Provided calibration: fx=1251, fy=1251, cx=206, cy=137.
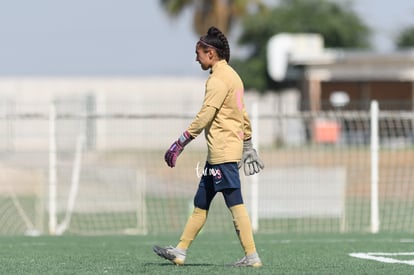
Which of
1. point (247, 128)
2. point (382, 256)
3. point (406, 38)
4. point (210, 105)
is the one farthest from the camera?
point (406, 38)

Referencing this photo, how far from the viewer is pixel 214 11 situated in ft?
174

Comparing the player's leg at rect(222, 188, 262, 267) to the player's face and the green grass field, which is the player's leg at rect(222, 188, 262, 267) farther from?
the player's face

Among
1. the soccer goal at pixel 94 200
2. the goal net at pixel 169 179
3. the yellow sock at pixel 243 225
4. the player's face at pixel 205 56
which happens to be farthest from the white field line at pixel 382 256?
the soccer goal at pixel 94 200

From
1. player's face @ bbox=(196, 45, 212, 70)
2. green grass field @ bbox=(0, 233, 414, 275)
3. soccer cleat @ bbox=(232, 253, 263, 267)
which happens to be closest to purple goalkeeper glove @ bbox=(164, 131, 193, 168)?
player's face @ bbox=(196, 45, 212, 70)

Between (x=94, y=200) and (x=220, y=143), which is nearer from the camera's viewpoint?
(x=220, y=143)

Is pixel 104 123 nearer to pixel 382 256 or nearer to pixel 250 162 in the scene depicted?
pixel 382 256

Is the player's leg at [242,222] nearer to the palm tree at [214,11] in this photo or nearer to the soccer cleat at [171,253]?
the soccer cleat at [171,253]

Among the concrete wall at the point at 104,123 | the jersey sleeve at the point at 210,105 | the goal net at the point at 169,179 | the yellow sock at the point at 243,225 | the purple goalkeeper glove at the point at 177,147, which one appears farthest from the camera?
the concrete wall at the point at 104,123

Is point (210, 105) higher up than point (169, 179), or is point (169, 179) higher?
point (210, 105)

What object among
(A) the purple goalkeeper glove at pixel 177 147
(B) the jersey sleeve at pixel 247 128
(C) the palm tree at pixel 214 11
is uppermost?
(C) the palm tree at pixel 214 11

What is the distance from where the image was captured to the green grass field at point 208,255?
10.4 metres

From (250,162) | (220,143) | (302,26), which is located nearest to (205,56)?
(220,143)

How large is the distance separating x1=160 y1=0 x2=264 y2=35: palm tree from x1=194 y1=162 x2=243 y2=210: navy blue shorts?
42.3 meters

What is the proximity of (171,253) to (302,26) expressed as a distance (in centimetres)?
5654
